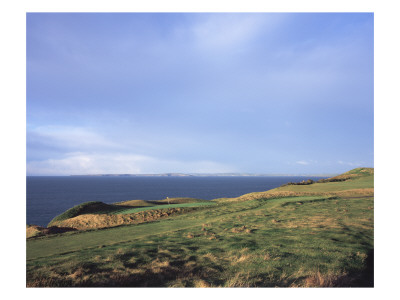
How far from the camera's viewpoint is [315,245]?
7109 mm

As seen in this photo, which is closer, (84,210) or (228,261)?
(228,261)

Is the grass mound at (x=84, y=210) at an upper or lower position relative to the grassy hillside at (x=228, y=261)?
lower

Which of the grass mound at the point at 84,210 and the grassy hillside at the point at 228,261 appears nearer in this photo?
A: the grassy hillside at the point at 228,261

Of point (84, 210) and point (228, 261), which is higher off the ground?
point (228, 261)

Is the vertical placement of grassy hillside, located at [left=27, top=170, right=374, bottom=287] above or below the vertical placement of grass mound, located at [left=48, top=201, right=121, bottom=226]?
above

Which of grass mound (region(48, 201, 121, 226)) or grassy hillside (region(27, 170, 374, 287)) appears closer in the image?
grassy hillside (region(27, 170, 374, 287))
